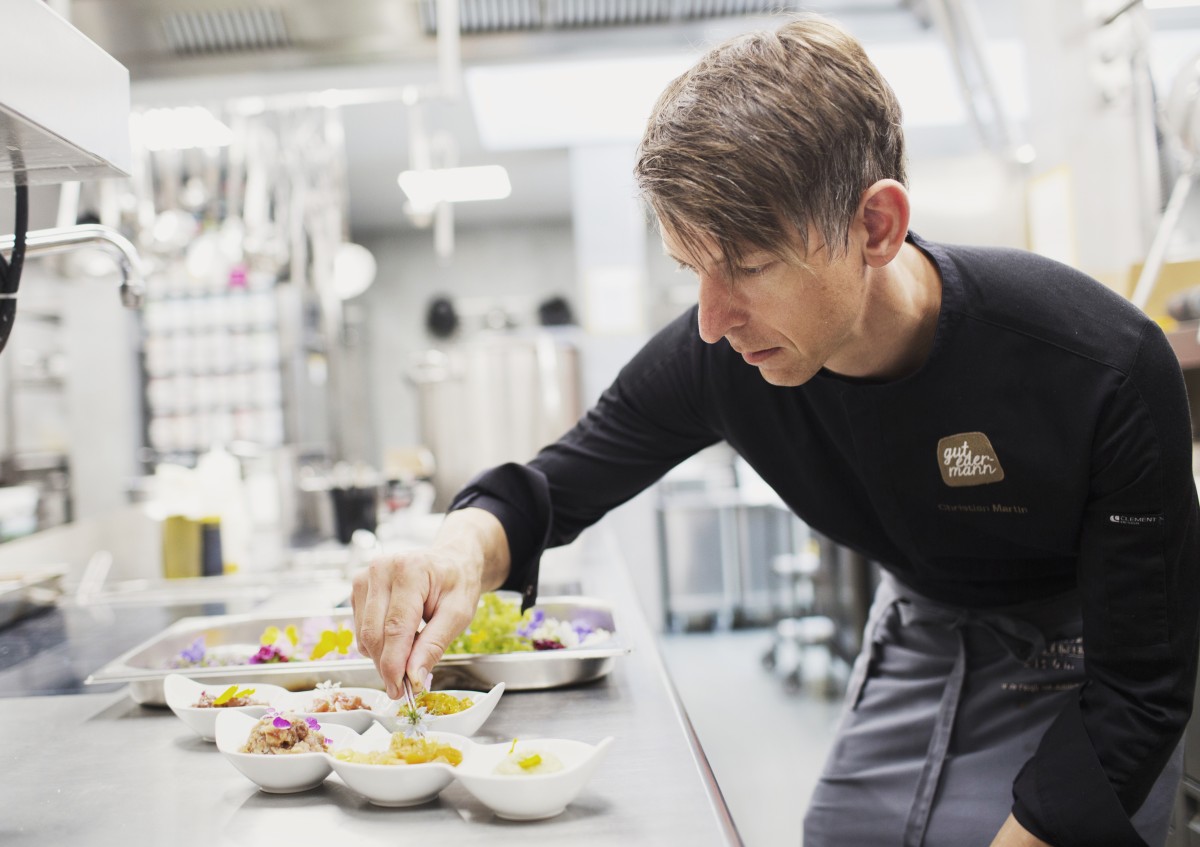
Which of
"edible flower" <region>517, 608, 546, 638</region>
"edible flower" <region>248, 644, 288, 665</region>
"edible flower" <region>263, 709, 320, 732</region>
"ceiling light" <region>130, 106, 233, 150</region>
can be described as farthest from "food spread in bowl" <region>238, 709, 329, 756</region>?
"ceiling light" <region>130, 106, 233, 150</region>

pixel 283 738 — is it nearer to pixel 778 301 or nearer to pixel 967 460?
pixel 778 301

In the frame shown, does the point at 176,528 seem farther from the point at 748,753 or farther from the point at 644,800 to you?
the point at 748,753

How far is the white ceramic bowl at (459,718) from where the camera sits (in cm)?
98

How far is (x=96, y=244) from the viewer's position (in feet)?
4.32

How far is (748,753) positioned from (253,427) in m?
5.30

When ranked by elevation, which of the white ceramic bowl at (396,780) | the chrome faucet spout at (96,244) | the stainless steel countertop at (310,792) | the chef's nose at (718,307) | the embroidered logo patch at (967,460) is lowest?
the stainless steel countertop at (310,792)

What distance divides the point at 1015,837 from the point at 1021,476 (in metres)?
0.40

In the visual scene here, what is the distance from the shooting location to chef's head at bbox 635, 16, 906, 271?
0.91 meters

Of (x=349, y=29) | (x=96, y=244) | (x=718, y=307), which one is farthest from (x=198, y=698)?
(x=349, y=29)

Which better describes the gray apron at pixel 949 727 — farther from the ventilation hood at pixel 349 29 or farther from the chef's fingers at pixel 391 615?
the ventilation hood at pixel 349 29

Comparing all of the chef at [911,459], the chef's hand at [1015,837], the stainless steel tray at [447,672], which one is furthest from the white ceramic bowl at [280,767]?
the chef's hand at [1015,837]

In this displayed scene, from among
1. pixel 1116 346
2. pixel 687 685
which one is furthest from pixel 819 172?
pixel 687 685

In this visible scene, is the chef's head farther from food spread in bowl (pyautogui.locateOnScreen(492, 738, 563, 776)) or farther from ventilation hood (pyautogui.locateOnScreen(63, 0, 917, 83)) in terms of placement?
ventilation hood (pyautogui.locateOnScreen(63, 0, 917, 83))

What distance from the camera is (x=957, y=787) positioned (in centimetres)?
126
